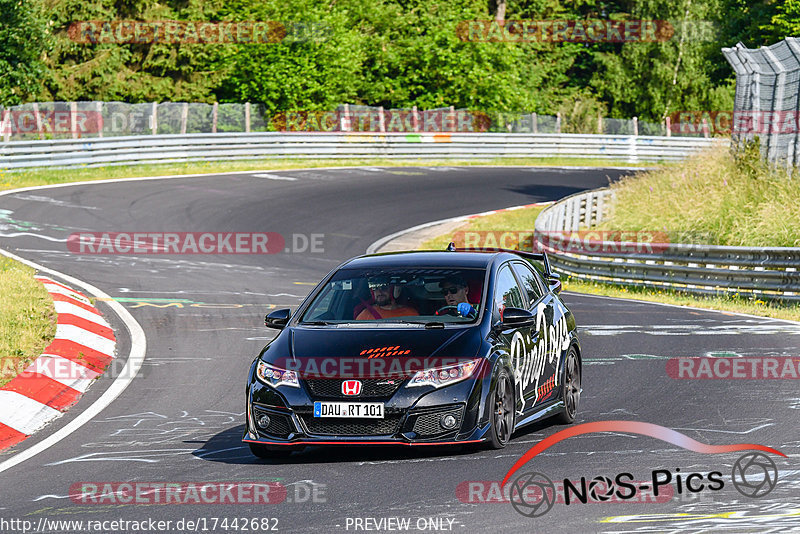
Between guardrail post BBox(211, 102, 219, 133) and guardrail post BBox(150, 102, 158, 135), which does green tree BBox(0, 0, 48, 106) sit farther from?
guardrail post BBox(150, 102, 158, 135)

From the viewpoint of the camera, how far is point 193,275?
19.8 m

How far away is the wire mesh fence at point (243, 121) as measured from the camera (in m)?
35.6

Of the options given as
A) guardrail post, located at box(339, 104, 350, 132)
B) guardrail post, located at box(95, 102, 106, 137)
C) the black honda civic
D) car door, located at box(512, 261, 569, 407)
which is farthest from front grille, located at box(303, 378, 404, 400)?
guardrail post, located at box(339, 104, 350, 132)

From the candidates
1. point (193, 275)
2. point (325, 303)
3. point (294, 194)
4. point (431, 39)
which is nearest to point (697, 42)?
point (431, 39)

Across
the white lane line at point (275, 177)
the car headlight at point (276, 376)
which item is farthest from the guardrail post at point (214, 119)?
the car headlight at point (276, 376)

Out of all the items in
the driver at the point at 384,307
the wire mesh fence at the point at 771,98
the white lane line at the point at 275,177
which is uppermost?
the wire mesh fence at the point at 771,98

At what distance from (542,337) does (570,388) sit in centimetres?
63

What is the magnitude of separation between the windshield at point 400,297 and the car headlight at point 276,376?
74 cm

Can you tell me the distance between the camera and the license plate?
313 inches

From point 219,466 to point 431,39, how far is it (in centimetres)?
4834

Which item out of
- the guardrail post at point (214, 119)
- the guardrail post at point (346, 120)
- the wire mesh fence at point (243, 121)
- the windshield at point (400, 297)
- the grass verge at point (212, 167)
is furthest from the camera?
the guardrail post at point (346, 120)

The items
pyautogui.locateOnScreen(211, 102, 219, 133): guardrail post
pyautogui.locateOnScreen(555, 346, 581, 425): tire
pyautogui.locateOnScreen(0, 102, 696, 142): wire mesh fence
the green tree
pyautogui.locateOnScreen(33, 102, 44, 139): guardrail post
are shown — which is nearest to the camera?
pyautogui.locateOnScreen(555, 346, 581, 425): tire

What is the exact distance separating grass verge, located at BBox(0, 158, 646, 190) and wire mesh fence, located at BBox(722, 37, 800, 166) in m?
17.3

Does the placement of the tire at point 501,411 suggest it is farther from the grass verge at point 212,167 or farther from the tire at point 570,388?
the grass verge at point 212,167
